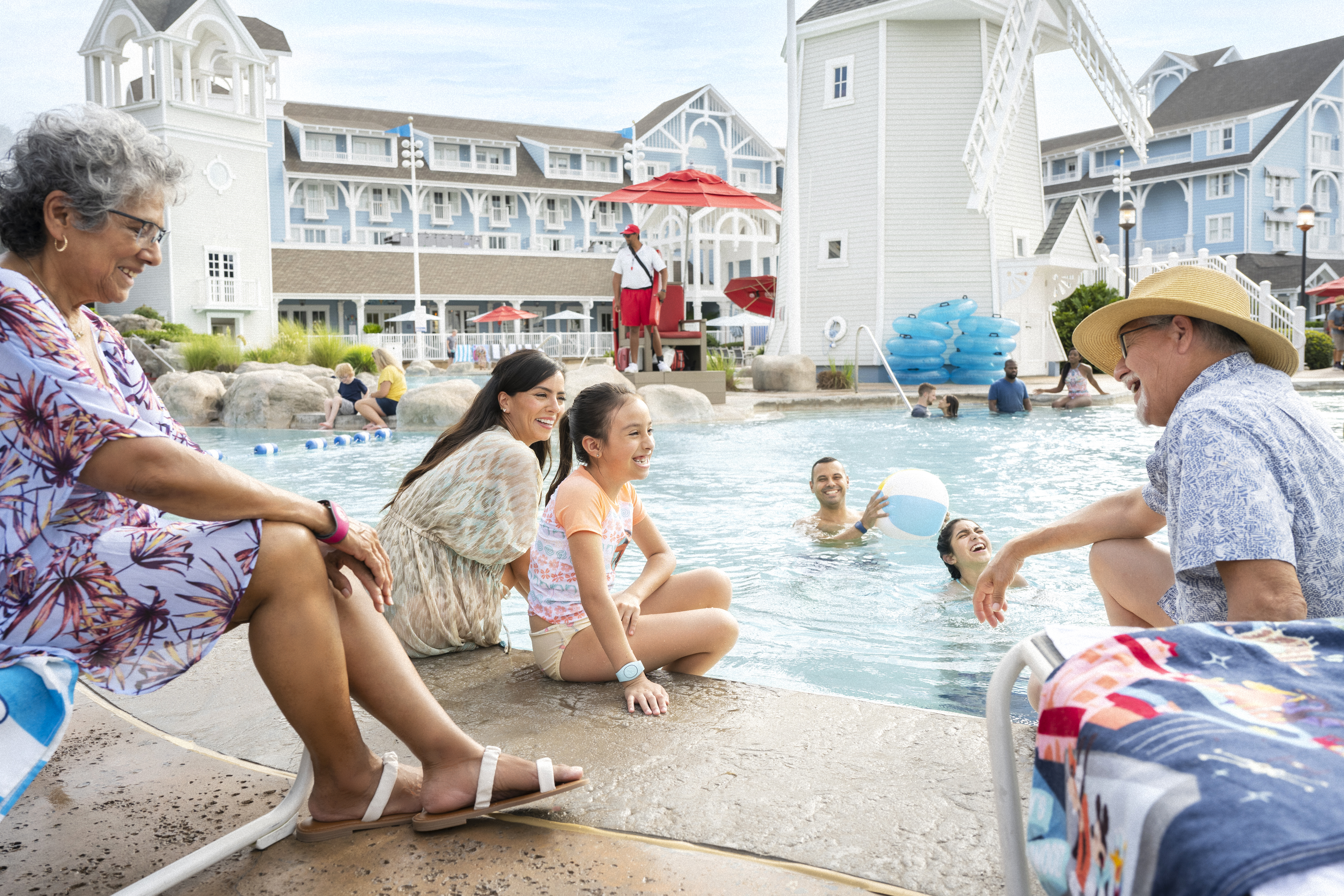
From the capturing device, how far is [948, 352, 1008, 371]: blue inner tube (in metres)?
20.8

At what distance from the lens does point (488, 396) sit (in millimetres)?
3322

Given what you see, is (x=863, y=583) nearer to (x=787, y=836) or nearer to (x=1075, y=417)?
(x=787, y=836)

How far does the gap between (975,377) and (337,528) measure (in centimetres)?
2030

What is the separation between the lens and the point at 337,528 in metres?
1.96

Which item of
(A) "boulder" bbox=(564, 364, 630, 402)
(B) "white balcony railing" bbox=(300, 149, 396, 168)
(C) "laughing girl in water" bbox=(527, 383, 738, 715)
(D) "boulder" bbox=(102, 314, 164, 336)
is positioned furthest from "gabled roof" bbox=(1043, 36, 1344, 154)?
(C) "laughing girl in water" bbox=(527, 383, 738, 715)

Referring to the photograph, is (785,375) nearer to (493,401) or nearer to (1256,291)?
(1256,291)

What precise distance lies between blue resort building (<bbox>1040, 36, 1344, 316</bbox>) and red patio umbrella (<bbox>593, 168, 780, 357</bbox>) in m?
23.4

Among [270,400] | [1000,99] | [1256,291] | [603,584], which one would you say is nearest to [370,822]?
[603,584]

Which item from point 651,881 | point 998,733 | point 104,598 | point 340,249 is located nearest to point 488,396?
point 104,598

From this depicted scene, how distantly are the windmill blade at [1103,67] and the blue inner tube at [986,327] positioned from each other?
5.23m

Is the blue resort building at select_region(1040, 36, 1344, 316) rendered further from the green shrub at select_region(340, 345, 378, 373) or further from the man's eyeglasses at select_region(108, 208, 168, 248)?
the man's eyeglasses at select_region(108, 208, 168, 248)

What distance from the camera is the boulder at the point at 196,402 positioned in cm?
1559

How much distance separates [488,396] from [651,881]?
6.12 feet

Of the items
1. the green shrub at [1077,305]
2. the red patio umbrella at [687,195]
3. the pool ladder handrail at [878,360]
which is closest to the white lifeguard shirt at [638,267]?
the red patio umbrella at [687,195]
